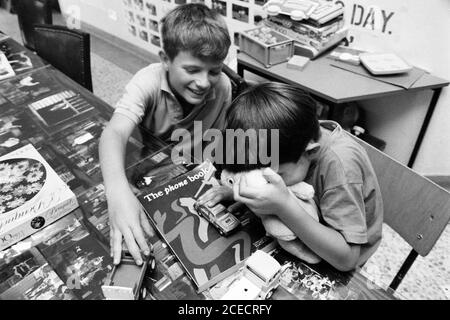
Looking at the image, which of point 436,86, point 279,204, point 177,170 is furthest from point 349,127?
point 279,204

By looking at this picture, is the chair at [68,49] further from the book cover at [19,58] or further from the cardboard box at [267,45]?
the cardboard box at [267,45]

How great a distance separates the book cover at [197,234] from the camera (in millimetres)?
663

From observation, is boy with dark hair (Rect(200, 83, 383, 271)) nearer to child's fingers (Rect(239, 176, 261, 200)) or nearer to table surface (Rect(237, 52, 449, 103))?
child's fingers (Rect(239, 176, 261, 200))

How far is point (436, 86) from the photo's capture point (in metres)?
1.45

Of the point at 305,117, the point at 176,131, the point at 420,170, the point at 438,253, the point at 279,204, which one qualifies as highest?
the point at 305,117

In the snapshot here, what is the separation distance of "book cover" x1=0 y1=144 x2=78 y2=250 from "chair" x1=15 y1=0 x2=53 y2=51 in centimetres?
122

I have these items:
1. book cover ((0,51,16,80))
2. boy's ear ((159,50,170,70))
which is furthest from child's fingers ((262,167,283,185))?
book cover ((0,51,16,80))

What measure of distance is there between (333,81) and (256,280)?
113 centimetres

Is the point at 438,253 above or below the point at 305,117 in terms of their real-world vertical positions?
below

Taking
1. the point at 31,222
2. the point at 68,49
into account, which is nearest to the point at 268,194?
the point at 31,222

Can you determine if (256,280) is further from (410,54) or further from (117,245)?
(410,54)

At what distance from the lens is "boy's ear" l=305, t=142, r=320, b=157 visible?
2.26ft

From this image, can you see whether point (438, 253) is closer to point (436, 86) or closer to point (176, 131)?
point (436, 86)
